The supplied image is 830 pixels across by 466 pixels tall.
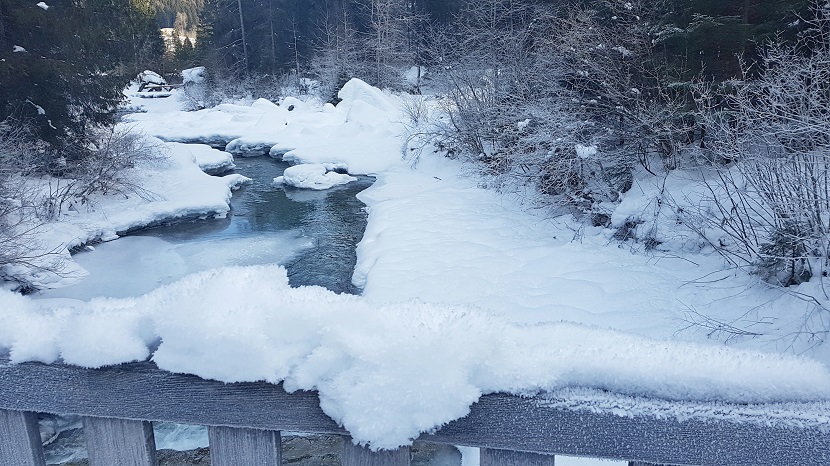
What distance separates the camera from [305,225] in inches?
470

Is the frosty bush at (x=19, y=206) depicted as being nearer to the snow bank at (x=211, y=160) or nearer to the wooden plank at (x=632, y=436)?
the snow bank at (x=211, y=160)

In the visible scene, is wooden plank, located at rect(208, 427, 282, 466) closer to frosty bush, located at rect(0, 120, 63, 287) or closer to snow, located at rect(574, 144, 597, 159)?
frosty bush, located at rect(0, 120, 63, 287)

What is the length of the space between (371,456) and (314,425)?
0.36 feet

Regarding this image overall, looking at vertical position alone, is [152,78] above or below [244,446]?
below

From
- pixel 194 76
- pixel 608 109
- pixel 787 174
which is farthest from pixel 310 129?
pixel 194 76

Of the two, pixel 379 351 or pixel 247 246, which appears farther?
pixel 247 246

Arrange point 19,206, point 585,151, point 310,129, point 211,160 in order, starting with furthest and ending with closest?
point 310,129 → point 211,160 → point 19,206 → point 585,151

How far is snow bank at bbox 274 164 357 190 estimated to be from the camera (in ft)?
49.5

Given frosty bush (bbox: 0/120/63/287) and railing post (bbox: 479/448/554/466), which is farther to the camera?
frosty bush (bbox: 0/120/63/287)

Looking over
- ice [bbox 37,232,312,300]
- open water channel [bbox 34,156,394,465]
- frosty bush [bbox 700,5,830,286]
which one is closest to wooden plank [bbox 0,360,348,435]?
open water channel [bbox 34,156,394,465]

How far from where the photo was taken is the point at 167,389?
3.19 feet

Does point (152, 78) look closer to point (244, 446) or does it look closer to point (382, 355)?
point (244, 446)

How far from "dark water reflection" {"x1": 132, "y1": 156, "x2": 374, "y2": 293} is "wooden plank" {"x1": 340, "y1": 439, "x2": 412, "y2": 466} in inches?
292

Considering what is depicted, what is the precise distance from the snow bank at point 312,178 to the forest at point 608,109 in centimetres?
271
